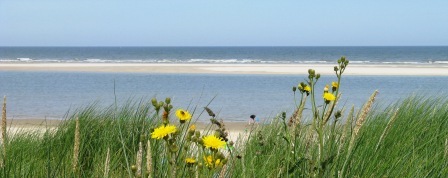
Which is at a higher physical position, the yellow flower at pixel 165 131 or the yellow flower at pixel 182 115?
the yellow flower at pixel 182 115

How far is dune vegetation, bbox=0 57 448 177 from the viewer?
2.55 meters

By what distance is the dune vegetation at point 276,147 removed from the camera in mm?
2551

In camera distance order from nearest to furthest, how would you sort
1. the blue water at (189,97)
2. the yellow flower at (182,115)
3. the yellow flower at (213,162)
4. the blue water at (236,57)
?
1. the yellow flower at (182,115)
2. the yellow flower at (213,162)
3. the blue water at (189,97)
4. the blue water at (236,57)

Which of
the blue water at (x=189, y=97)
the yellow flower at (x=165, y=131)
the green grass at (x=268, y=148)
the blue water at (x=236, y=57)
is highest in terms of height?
the yellow flower at (x=165, y=131)

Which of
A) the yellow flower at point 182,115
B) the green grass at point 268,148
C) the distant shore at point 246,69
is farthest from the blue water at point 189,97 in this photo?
the distant shore at point 246,69

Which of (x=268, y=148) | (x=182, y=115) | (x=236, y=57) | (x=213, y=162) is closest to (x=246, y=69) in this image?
(x=268, y=148)

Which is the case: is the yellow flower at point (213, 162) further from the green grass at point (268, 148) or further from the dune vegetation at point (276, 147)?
the green grass at point (268, 148)

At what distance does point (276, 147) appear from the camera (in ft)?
12.9

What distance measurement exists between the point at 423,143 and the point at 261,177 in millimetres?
1338

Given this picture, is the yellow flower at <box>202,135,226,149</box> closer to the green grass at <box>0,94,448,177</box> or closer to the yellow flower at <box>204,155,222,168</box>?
the yellow flower at <box>204,155,222,168</box>

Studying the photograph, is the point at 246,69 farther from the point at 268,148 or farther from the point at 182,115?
the point at 182,115

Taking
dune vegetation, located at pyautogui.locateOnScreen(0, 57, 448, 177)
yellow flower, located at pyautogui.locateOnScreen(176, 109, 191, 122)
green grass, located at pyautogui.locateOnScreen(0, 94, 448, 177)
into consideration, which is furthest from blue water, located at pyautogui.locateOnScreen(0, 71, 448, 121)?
yellow flower, located at pyautogui.locateOnScreen(176, 109, 191, 122)

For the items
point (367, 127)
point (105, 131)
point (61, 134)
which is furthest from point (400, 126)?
point (61, 134)

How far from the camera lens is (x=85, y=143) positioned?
488cm
